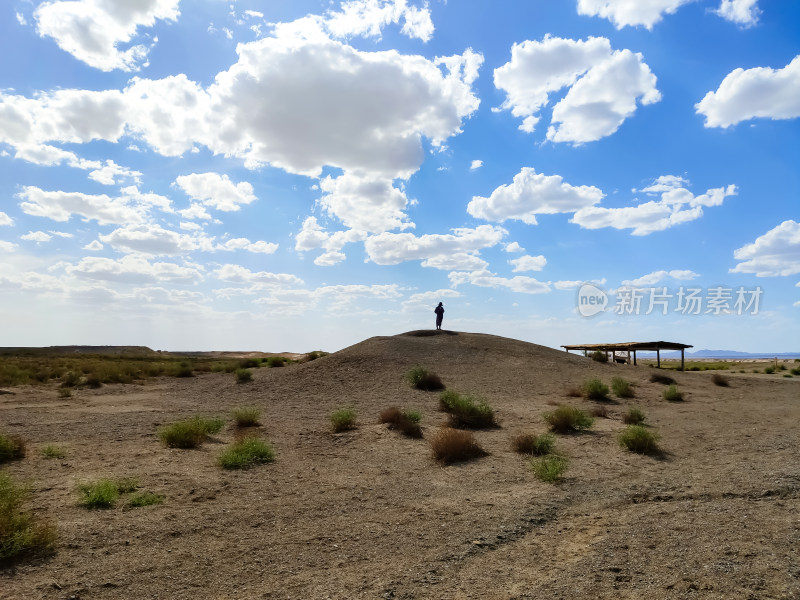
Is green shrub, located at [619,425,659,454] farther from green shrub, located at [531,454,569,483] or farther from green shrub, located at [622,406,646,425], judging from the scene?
green shrub, located at [622,406,646,425]

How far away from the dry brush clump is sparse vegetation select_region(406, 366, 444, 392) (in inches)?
277

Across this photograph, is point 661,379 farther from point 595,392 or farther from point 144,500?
point 144,500

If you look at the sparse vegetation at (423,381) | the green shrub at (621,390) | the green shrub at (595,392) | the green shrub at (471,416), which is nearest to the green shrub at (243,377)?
the sparse vegetation at (423,381)

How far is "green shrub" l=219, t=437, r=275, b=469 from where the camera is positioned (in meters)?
10.4

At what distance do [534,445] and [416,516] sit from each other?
4858 millimetres

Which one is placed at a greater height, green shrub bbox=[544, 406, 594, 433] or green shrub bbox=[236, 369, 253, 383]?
green shrub bbox=[236, 369, 253, 383]

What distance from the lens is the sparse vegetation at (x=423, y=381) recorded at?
22.5 m

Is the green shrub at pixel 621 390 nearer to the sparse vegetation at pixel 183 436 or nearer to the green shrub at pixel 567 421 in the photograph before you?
the green shrub at pixel 567 421

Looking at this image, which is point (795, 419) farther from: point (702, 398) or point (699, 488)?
point (699, 488)

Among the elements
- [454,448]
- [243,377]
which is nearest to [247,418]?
[454,448]

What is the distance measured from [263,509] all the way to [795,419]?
16.0 meters

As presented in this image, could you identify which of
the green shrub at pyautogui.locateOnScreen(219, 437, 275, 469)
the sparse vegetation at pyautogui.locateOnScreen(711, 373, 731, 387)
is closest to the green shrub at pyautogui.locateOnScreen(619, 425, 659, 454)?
the green shrub at pyautogui.locateOnScreen(219, 437, 275, 469)

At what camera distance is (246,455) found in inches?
421

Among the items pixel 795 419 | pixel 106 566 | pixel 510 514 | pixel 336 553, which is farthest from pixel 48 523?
pixel 795 419
